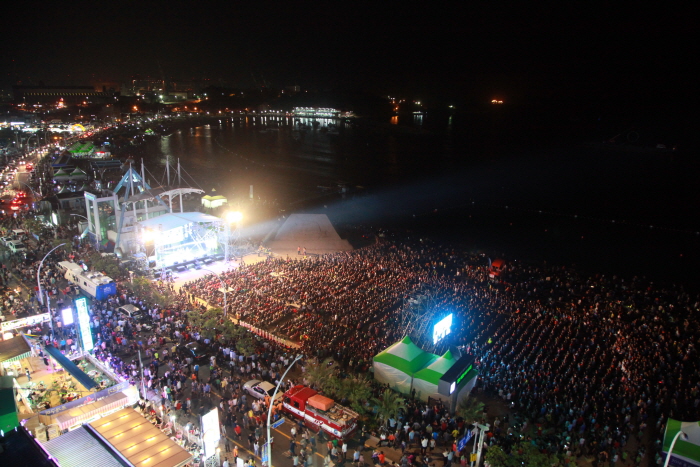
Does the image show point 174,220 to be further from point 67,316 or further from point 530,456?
point 530,456

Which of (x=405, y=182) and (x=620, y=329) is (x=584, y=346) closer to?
(x=620, y=329)

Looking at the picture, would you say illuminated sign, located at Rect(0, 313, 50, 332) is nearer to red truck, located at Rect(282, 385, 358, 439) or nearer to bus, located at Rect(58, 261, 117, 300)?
bus, located at Rect(58, 261, 117, 300)

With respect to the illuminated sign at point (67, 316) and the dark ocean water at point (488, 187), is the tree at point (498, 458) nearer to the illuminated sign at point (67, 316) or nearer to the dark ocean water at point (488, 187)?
the illuminated sign at point (67, 316)

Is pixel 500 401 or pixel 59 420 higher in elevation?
pixel 59 420

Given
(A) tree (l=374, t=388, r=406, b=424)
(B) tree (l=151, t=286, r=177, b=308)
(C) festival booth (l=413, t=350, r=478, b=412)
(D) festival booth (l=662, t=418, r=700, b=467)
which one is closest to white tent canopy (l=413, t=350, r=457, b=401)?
(C) festival booth (l=413, t=350, r=478, b=412)

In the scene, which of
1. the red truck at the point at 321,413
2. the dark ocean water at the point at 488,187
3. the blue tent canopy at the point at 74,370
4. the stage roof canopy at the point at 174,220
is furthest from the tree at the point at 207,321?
the dark ocean water at the point at 488,187

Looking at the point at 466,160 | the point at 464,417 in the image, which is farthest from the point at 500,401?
the point at 466,160

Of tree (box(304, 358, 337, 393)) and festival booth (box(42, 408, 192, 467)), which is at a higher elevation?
festival booth (box(42, 408, 192, 467))
